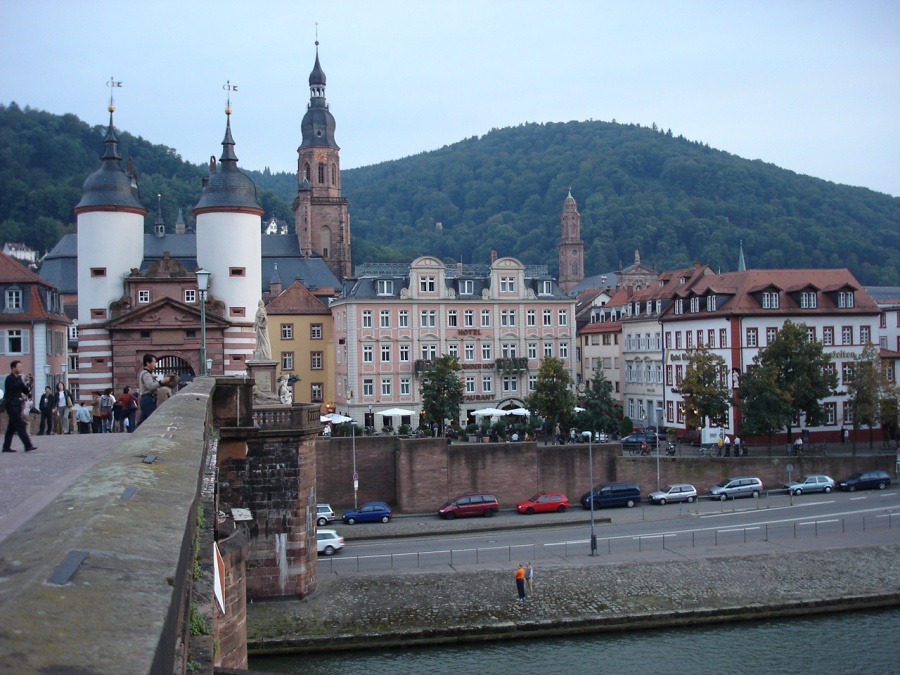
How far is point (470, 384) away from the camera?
6100 cm

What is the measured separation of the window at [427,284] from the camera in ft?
200

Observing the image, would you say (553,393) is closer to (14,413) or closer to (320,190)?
(14,413)

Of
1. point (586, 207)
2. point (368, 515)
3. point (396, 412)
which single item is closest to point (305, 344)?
point (396, 412)

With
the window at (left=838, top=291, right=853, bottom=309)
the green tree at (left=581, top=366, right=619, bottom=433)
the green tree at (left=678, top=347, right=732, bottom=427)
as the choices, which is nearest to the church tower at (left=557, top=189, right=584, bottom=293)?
the window at (left=838, top=291, right=853, bottom=309)

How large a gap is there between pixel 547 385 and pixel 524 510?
10.0 m

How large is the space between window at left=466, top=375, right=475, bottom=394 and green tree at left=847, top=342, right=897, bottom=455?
2229 centimetres

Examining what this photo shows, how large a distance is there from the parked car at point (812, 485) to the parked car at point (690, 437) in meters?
8.64

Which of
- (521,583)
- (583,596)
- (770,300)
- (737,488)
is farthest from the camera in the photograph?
(770,300)

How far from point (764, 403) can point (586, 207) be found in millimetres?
130001

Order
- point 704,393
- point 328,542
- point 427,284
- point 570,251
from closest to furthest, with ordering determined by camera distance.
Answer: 1. point 328,542
2. point 704,393
3. point 427,284
4. point 570,251

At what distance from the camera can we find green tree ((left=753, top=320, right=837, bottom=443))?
50844 millimetres

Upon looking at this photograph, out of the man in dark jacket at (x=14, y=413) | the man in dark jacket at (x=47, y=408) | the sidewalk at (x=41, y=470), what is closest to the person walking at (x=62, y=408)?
the man in dark jacket at (x=47, y=408)

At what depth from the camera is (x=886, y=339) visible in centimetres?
6300

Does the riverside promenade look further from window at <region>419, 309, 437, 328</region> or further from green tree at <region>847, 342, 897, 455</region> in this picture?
window at <region>419, 309, 437, 328</region>
